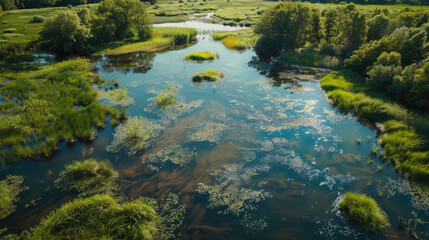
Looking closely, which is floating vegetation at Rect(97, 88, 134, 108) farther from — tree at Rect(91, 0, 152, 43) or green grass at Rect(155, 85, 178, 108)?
tree at Rect(91, 0, 152, 43)

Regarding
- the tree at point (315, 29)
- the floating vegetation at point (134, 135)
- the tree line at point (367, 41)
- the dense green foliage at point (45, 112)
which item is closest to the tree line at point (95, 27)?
the dense green foliage at point (45, 112)

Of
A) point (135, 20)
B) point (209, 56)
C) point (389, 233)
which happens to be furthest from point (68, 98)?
point (135, 20)

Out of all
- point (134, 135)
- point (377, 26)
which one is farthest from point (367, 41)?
point (134, 135)

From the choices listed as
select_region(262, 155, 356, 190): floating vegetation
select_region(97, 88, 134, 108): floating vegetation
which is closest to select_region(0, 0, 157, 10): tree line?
select_region(97, 88, 134, 108): floating vegetation

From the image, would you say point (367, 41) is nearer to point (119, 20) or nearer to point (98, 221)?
point (98, 221)

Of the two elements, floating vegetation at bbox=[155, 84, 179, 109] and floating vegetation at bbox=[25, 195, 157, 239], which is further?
floating vegetation at bbox=[155, 84, 179, 109]

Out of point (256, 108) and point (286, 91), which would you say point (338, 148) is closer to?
point (256, 108)
